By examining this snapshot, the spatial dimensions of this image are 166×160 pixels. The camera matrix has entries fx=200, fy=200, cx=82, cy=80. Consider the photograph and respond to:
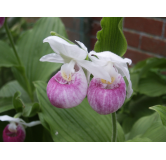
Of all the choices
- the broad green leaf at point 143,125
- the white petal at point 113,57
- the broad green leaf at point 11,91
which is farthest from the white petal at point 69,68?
the broad green leaf at point 11,91

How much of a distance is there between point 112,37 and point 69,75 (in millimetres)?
188

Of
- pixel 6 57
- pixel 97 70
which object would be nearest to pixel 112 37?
pixel 97 70

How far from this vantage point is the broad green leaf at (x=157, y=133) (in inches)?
28.3

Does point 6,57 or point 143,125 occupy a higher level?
point 6,57

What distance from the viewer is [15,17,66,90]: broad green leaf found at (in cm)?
114

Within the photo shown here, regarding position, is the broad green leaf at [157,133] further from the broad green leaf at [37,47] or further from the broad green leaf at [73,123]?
the broad green leaf at [37,47]

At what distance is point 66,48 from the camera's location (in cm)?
53

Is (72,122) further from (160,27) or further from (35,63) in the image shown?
(160,27)

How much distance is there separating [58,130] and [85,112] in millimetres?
121

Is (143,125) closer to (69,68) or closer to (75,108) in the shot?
(75,108)

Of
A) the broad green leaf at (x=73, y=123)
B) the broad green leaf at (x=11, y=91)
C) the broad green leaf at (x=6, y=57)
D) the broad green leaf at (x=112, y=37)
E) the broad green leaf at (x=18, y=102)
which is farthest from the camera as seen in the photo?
the broad green leaf at (x=11, y=91)

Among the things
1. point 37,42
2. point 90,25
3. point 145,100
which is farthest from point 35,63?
point 90,25

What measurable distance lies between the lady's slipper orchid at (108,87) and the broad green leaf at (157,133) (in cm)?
30

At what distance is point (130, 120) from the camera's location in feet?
3.66
